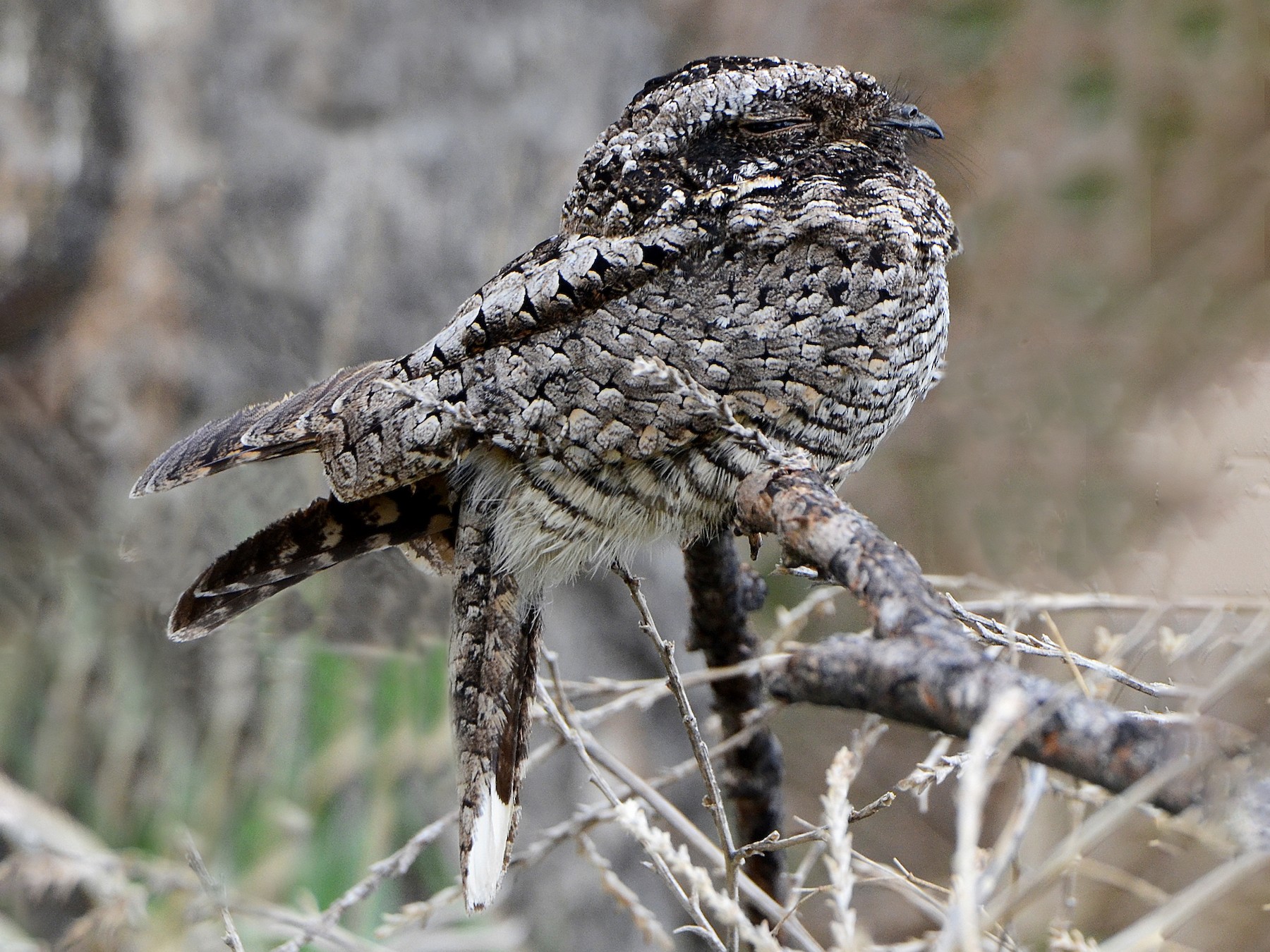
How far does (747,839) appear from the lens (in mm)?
2213

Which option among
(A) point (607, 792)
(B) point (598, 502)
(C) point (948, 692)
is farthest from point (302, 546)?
(C) point (948, 692)

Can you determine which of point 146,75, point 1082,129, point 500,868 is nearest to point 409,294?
point 146,75

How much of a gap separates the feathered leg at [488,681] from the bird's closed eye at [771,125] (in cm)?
77

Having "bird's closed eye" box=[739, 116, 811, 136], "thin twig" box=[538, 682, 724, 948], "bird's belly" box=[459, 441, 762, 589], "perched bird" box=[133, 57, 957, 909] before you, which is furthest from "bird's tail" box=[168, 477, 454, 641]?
"bird's closed eye" box=[739, 116, 811, 136]

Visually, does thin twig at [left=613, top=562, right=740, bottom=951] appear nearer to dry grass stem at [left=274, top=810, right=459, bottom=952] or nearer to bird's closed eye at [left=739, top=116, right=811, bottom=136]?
dry grass stem at [left=274, top=810, right=459, bottom=952]

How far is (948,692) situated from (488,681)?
1.25m

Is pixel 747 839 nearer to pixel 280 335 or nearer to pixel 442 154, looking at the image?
pixel 280 335

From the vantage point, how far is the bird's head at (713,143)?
A: 64.4 inches

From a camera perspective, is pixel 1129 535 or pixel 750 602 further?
pixel 750 602

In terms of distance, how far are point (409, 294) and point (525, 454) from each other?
2012mm

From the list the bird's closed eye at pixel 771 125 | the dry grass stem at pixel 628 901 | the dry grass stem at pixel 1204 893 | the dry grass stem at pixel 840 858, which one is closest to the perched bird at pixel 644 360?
the bird's closed eye at pixel 771 125

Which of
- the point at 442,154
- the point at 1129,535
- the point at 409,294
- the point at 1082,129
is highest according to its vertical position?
the point at 1082,129

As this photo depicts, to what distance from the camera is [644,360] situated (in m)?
1.49

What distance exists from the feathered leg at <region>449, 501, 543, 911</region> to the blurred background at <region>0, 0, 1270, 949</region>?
1.29m
